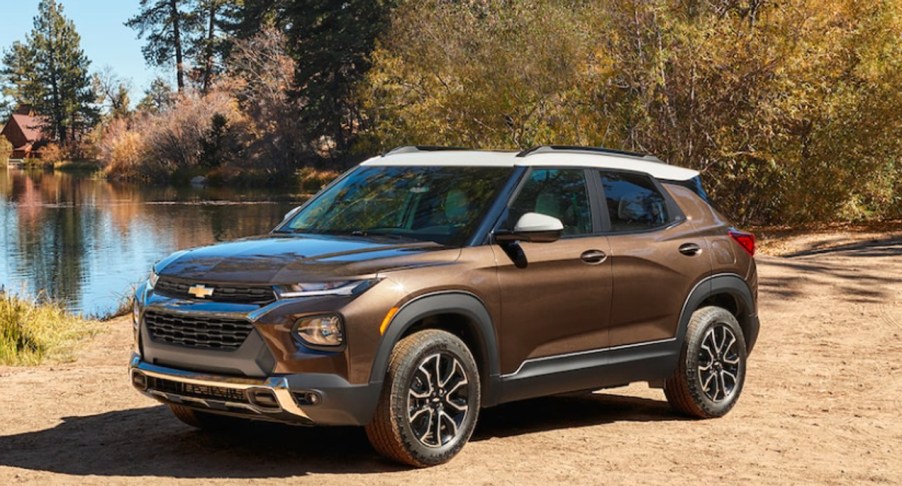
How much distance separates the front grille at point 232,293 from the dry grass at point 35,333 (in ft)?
24.0

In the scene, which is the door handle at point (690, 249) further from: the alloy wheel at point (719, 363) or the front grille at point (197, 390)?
the front grille at point (197, 390)

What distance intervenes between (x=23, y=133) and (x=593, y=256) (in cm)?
12525

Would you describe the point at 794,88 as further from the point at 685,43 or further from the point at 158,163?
the point at 158,163

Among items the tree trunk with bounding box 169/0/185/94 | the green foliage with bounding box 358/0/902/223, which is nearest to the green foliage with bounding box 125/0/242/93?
the tree trunk with bounding box 169/0/185/94

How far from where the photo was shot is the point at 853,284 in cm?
1712

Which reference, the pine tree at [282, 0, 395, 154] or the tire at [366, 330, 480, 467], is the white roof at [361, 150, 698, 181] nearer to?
the tire at [366, 330, 480, 467]

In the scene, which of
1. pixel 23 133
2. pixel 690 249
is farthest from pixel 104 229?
pixel 23 133

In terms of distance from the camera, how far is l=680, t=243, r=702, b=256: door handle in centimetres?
858

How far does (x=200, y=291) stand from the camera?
22.1ft

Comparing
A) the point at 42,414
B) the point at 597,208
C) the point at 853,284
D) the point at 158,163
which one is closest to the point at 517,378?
the point at 597,208

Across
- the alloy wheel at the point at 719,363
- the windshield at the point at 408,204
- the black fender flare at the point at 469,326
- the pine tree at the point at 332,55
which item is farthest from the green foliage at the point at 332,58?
the black fender flare at the point at 469,326

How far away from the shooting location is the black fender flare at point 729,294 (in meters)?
8.56

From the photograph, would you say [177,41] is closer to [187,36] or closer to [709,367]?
[187,36]

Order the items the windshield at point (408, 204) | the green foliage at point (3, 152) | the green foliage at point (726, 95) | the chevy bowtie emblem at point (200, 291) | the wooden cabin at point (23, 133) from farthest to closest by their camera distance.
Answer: the wooden cabin at point (23, 133), the green foliage at point (3, 152), the green foliage at point (726, 95), the windshield at point (408, 204), the chevy bowtie emblem at point (200, 291)
